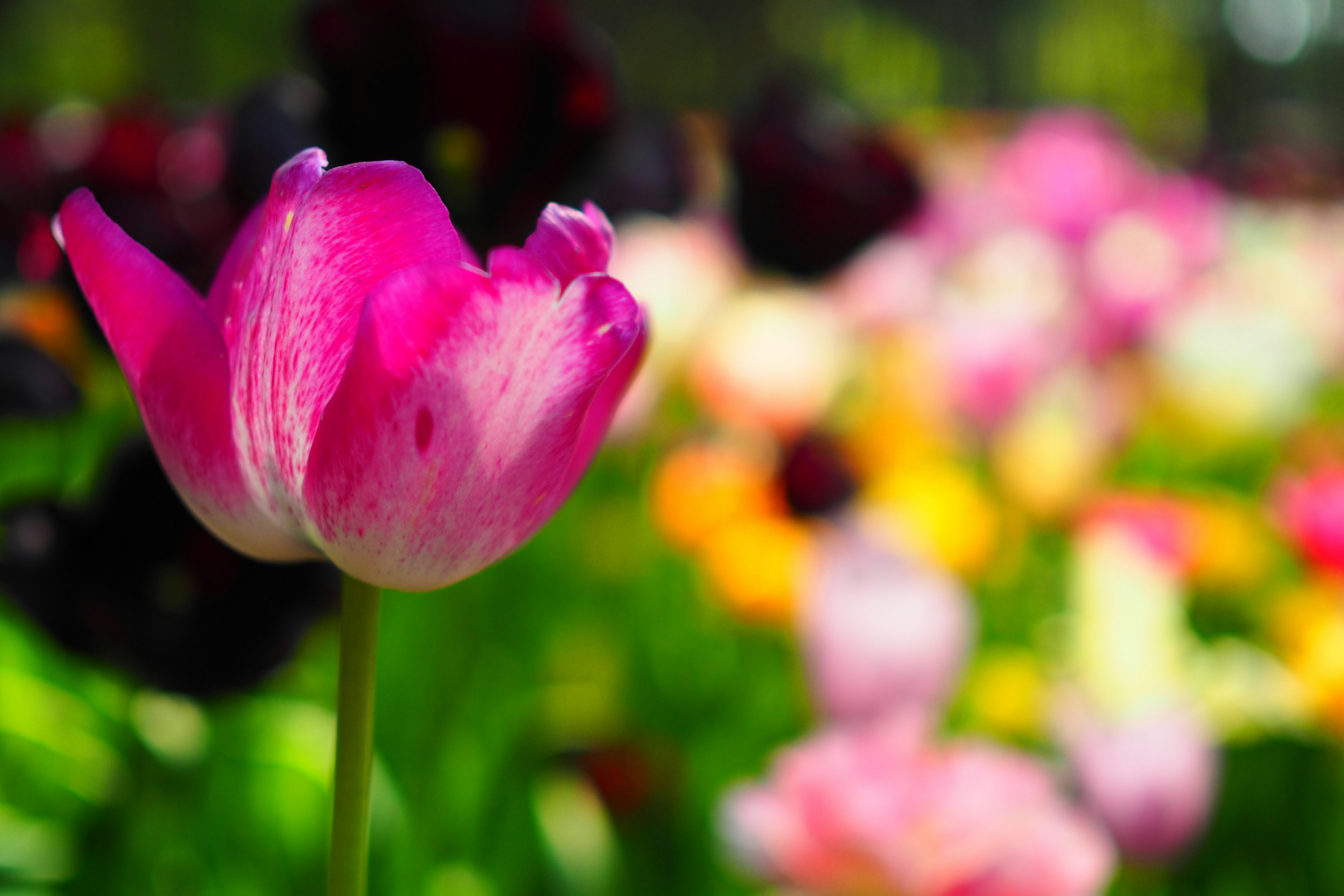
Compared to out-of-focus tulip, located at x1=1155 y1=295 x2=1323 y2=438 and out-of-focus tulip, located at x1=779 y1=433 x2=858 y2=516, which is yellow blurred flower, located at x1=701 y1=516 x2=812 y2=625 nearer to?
out-of-focus tulip, located at x1=779 y1=433 x2=858 y2=516

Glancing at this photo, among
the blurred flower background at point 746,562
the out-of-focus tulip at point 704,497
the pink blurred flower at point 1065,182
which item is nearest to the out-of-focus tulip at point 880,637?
the blurred flower background at point 746,562

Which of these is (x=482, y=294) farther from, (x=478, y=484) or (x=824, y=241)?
(x=824, y=241)

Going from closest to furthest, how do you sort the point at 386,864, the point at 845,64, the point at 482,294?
the point at 482,294, the point at 386,864, the point at 845,64

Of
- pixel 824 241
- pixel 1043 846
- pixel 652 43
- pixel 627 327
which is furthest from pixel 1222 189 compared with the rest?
pixel 652 43

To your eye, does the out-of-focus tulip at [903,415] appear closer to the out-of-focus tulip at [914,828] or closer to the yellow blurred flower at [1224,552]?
the yellow blurred flower at [1224,552]

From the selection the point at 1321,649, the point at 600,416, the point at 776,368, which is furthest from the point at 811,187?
the point at 600,416

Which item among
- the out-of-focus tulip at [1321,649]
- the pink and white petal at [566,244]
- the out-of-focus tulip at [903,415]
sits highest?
the pink and white petal at [566,244]

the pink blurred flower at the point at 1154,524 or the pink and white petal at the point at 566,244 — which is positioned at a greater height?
the pink and white petal at the point at 566,244
